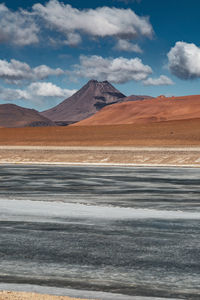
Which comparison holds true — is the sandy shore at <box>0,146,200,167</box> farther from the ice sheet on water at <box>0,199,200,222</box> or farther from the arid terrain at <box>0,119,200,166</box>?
the ice sheet on water at <box>0,199,200,222</box>

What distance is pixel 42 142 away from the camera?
84.7 meters

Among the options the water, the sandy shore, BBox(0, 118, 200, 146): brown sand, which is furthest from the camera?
BBox(0, 118, 200, 146): brown sand

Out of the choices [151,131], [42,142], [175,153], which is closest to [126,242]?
[175,153]

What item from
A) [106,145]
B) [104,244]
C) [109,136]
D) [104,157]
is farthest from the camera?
[109,136]

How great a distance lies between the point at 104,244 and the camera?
9.84 meters

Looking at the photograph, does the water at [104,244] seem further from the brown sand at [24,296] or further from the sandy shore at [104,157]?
the sandy shore at [104,157]

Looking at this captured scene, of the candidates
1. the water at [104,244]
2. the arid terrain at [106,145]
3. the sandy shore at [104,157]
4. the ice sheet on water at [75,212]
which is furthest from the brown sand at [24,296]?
the sandy shore at [104,157]

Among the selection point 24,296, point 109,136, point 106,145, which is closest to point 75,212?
point 24,296

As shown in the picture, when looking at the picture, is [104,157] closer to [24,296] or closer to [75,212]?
[75,212]

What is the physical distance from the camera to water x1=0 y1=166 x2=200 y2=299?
23.3ft

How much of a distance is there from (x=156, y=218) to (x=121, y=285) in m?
6.35

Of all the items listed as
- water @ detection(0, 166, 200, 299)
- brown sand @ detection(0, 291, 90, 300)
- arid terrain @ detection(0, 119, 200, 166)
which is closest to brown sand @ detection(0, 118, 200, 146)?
arid terrain @ detection(0, 119, 200, 166)

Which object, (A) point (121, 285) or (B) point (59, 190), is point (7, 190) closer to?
(B) point (59, 190)

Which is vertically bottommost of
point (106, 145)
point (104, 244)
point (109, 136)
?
point (104, 244)
